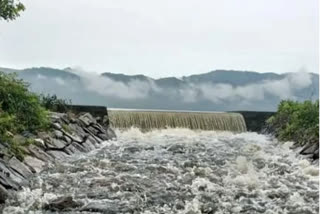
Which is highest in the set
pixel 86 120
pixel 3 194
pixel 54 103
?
pixel 54 103

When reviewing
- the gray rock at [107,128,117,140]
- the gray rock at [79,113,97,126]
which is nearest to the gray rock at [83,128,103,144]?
the gray rock at [79,113,97,126]

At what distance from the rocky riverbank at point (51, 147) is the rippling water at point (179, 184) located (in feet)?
0.69

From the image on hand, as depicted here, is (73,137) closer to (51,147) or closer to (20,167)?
(51,147)

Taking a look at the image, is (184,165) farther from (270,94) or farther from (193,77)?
(193,77)

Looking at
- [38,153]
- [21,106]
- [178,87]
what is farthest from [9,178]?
[178,87]

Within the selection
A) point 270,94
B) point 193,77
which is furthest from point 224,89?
point 270,94

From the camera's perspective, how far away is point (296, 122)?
11602 millimetres

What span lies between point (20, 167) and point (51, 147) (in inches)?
72.7

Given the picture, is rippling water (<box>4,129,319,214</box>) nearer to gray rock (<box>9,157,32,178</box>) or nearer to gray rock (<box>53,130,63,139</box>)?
gray rock (<box>9,157,32,178</box>)

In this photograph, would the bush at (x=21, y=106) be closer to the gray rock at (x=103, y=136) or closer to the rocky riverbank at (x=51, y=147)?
the rocky riverbank at (x=51, y=147)

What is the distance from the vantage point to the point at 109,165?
6980 mm

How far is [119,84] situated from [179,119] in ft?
65.1

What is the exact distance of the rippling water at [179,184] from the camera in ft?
15.6

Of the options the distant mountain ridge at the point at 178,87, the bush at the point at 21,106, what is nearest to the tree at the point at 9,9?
the bush at the point at 21,106
